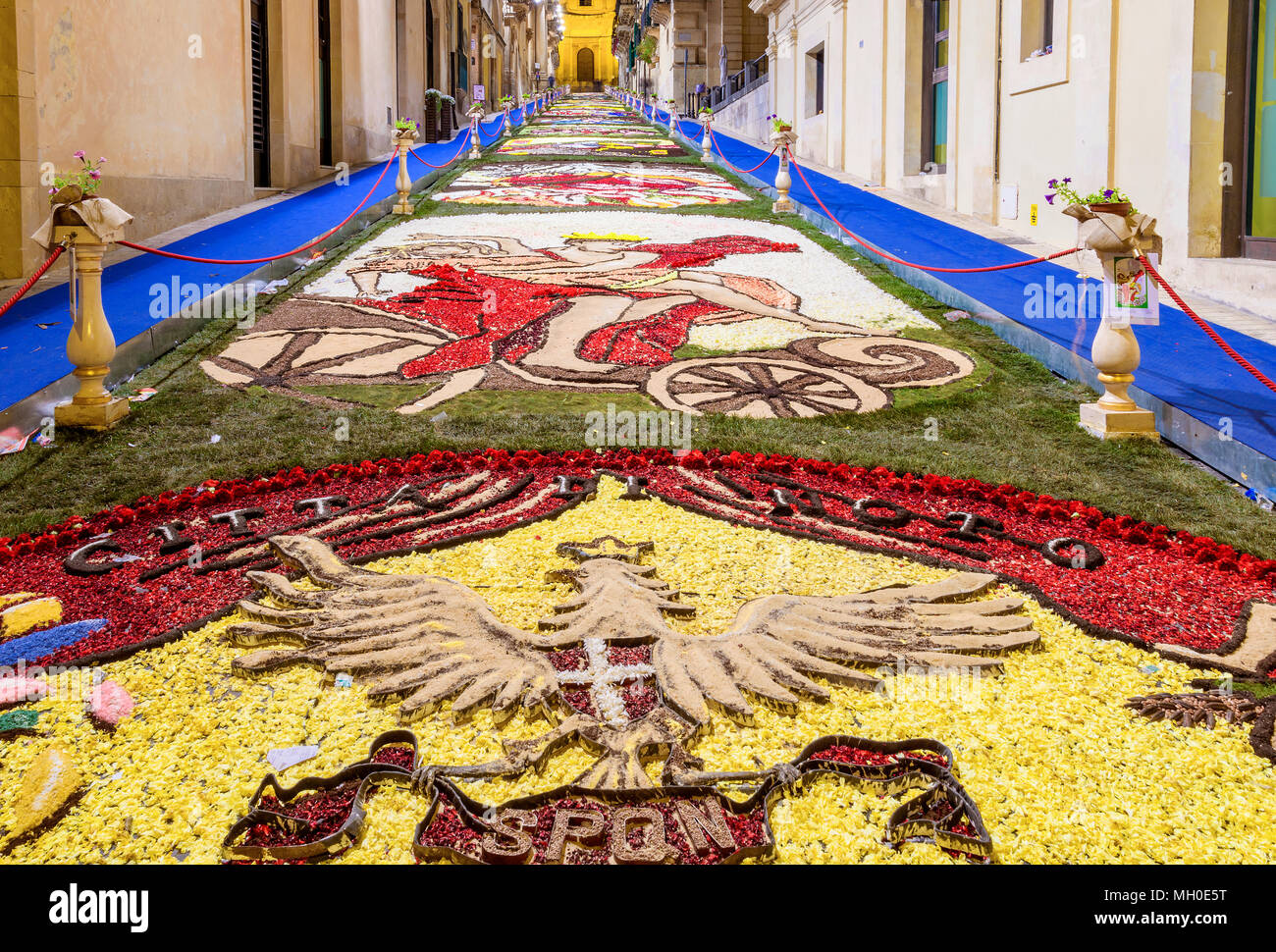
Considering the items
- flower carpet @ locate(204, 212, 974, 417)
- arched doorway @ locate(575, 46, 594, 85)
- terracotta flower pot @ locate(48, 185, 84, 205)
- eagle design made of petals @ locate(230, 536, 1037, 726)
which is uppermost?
arched doorway @ locate(575, 46, 594, 85)

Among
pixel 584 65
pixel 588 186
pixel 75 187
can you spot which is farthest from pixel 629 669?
pixel 584 65

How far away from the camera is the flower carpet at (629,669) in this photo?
1631mm

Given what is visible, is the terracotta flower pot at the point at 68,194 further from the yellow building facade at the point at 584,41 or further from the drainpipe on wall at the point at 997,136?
the yellow building facade at the point at 584,41

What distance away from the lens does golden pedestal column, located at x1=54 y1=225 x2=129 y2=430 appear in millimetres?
4156

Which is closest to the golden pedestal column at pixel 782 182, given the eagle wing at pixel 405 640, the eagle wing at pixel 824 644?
the eagle wing at pixel 824 644

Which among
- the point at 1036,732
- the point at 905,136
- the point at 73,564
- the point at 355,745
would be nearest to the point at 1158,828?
the point at 1036,732

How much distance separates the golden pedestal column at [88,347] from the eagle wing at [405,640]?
217 centimetres

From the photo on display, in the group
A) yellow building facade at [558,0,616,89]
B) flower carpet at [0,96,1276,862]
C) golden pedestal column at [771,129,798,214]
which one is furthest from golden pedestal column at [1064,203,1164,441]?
yellow building facade at [558,0,616,89]

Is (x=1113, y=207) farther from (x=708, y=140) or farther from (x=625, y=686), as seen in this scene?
(x=708, y=140)

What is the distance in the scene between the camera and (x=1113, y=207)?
4078 mm

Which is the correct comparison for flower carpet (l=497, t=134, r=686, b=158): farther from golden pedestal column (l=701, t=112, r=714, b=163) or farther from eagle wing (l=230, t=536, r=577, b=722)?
eagle wing (l=230, t=536, r=577, b=722)

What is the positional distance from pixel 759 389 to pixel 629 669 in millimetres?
2874

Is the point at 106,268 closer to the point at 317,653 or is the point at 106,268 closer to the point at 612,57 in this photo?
the point at 317,653

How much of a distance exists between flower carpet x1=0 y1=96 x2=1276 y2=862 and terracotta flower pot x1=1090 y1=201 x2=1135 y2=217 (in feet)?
4.01
